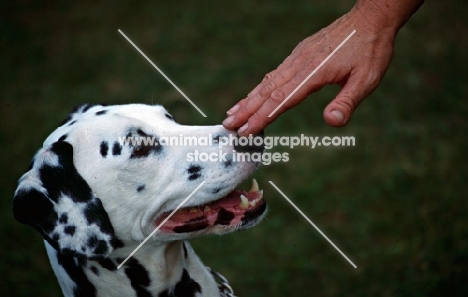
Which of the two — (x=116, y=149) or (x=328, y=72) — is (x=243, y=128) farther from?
(x=116, y=149)

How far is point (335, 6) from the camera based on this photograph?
9.95 m

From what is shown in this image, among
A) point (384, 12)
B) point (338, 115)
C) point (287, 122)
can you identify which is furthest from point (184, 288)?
point (287, 122)

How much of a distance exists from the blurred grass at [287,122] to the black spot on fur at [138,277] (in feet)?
4.55

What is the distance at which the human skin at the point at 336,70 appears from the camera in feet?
11.9

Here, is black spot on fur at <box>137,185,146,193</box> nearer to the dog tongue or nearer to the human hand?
the dog tongue

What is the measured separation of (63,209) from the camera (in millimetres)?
3613

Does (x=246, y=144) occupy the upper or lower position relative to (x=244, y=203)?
upper

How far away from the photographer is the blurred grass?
5980mm

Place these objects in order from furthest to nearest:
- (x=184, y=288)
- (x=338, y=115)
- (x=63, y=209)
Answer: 1. (x=184, y=288)
2. (x=63, y=209)
3. (x=338, y=115)

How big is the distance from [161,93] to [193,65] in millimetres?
874

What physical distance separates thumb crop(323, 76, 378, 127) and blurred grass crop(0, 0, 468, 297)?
1.50m

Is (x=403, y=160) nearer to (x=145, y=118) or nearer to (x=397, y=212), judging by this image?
(x=397, y=212)

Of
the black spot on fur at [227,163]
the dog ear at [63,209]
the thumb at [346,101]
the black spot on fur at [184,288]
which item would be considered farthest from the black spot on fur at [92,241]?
the thumb at [346,101]

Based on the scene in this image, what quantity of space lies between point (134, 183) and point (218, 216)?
0.47 metres
